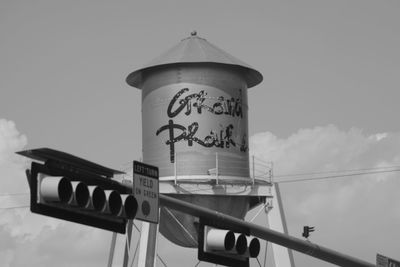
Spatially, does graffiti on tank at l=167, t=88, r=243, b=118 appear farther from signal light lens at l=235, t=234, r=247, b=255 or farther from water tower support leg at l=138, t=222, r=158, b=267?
signal light lens at l=235, t=234, r=247, b=255

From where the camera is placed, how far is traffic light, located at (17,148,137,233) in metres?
15.1

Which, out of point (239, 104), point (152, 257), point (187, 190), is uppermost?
point (239, 104)

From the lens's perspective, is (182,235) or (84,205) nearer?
(84,205)

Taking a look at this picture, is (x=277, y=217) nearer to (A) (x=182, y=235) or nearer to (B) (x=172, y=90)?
(A) (x=182, y=235)

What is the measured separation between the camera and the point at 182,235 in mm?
35344

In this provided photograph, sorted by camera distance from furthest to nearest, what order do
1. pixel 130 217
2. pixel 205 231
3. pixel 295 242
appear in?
1. pixel 295 242
2. pixel 205 231
3. pixel 130 217

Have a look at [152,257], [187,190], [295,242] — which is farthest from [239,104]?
[295,242]

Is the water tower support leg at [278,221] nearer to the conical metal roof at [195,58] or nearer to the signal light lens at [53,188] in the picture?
the conical metal roof at [195,58]

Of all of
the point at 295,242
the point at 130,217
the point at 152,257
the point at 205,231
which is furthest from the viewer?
the point at 152,257

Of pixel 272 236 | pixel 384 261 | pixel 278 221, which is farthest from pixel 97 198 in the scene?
pixel 278 221

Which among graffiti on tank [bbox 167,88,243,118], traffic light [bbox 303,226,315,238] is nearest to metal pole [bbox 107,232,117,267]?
graffiti on tank [bbox 167,88,243,118]

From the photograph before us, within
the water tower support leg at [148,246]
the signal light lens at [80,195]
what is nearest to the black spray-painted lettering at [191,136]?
the water tower support leg at [148,246]

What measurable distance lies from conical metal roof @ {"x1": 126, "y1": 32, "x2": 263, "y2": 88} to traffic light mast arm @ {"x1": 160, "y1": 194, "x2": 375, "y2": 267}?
42.9 feet

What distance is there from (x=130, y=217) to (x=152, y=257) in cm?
1639
